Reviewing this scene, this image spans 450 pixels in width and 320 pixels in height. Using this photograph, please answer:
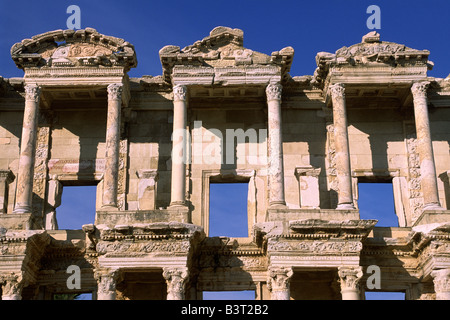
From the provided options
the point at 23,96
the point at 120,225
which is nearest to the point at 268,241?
the point at 120,225

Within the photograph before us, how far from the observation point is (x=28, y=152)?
20375 mm

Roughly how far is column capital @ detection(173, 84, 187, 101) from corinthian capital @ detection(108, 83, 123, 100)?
60.7 inches

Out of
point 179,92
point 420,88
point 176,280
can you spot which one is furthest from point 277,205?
point 420,88

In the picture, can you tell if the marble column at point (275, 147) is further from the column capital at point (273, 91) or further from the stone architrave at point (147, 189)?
the stone architrave at point (147, 189)

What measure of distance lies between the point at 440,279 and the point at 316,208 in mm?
3873

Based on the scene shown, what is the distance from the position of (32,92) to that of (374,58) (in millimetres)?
9893

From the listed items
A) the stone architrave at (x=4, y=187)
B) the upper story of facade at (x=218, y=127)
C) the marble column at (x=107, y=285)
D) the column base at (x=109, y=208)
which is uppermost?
the upper story of facade at (x=218, y=127)

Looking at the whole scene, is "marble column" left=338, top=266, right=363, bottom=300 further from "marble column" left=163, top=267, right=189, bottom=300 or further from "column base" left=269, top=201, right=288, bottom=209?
"marble column" left=163, top=267, right=189, bottom=300

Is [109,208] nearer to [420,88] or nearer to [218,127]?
[218,127]

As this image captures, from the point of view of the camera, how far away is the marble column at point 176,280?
1848cm

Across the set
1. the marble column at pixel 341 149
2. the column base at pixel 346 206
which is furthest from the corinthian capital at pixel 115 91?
the column base at pixel 346 206

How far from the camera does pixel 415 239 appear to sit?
19625 mm

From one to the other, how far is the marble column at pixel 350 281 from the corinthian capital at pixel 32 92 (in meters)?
9.78
